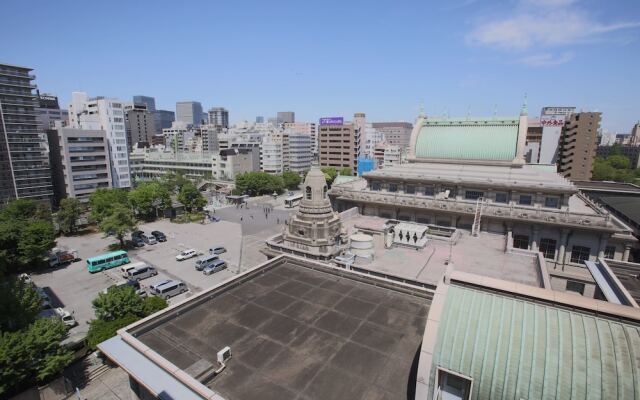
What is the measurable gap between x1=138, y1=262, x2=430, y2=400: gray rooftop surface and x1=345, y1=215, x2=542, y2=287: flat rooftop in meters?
6.35

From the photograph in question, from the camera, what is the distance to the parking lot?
4650cm

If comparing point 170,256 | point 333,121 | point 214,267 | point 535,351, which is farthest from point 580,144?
point 170,256

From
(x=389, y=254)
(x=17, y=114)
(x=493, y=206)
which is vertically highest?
(x=17, y=114)

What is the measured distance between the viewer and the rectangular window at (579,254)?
34625 mm

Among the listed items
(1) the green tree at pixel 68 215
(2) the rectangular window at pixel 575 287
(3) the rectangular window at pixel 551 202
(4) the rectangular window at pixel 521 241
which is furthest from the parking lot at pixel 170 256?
(2) the rectangular window at pixel 575 287

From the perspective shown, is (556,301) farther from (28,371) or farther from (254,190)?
(254,190)

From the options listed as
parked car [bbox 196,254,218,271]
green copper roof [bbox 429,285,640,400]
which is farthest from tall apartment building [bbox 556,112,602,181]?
green copper roof [bbox 429,285,640,400]

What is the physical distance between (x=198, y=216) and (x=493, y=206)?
245 feet

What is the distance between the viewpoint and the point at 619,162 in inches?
5846

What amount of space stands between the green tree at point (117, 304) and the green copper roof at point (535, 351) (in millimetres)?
32467

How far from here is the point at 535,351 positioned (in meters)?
A: 10.4

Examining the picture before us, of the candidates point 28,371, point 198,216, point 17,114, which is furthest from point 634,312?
point 17,114

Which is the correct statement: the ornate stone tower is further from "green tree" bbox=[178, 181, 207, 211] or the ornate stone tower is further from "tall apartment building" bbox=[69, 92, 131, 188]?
"tall apartment building" bbox=[69, 92, 131, 188]

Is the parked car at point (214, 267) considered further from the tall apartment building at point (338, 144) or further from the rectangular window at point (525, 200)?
the tall apartment building at point (338, 144)
